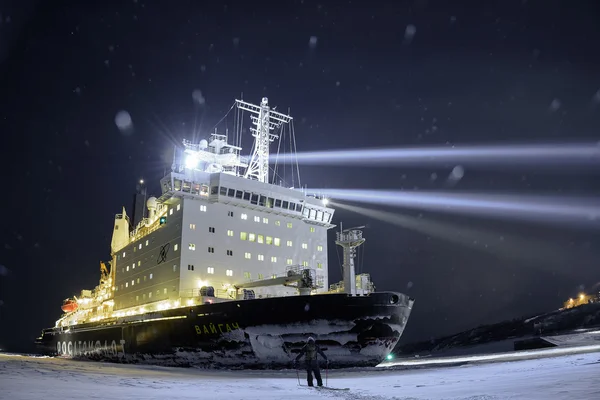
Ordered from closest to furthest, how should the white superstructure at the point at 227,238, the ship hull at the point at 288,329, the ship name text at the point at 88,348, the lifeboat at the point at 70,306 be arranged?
the ship hull at the point at 288,329 < the white superstructure at the point at 227,238 < the ship name text at the point at 88,348 < the lifeboat at the point at 70,306

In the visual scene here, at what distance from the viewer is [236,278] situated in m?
25.2

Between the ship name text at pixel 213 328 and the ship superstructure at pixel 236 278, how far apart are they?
0.15 ft

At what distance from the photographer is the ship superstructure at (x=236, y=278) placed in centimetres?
1912

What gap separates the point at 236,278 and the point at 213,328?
502 cm

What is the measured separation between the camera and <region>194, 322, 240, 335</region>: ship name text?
1984cm

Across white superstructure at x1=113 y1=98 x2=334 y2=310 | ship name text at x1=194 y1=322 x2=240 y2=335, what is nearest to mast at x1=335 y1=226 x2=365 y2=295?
white superstructure at x1=113 y1=98 x2=334 y2=310

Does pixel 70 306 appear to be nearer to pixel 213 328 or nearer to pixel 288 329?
pixel 213 328

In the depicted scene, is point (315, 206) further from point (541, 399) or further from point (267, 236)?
point (541, 399)

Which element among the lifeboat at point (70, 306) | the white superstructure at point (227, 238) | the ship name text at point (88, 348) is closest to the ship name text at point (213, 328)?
the white superstructure at point (227, 238)

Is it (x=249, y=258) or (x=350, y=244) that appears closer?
(x=350, y=244)

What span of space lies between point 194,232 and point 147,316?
4974 millimetres

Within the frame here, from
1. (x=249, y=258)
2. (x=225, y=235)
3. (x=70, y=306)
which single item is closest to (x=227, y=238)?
(x=225, y=235)

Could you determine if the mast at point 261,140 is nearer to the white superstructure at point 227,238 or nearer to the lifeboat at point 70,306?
the white superstructure at point 227,238

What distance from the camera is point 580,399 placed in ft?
17.2
